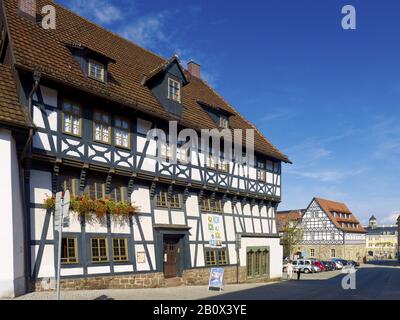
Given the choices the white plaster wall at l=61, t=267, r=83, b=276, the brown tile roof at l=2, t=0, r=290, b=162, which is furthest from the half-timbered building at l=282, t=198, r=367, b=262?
the white plaster wall at l=61, t=267, r=83, b=276

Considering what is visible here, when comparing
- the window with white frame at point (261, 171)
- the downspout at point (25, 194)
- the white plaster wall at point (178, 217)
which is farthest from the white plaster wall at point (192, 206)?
the downspout at point (25, 194)

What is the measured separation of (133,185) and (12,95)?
6.55 meters

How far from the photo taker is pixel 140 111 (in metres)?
20.3

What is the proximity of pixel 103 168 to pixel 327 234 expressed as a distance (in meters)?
57.5

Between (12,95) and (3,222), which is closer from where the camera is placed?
(3,222)

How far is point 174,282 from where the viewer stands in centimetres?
2192

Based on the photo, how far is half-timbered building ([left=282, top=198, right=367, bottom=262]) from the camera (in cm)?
6919

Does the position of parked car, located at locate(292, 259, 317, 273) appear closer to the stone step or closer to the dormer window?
the stone step

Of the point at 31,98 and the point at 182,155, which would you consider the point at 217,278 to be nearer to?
the point at 182,155

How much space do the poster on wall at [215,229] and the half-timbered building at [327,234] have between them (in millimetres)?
45142

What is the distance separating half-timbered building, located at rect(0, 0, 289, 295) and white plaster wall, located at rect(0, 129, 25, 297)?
32 mm

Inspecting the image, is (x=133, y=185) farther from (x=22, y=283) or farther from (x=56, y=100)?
(x=22, y=283)

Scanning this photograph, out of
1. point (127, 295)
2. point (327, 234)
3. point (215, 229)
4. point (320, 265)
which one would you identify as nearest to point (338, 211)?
point (327, 234)

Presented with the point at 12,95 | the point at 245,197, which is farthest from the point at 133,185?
the point at 245,197
